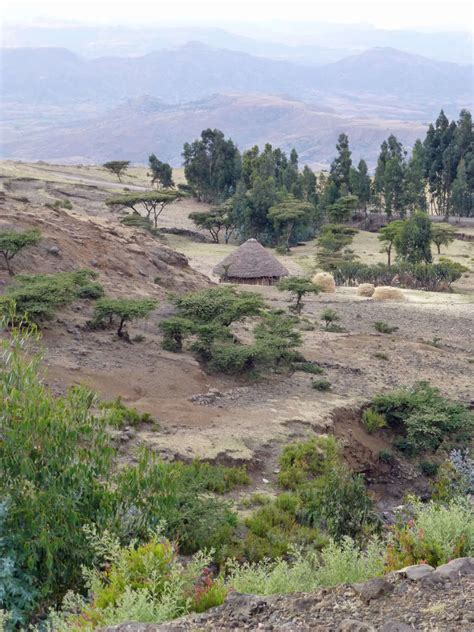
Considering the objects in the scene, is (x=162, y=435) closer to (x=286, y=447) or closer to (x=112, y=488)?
(x=286, y=447)

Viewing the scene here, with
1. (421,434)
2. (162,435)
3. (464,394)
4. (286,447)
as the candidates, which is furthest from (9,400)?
(464,394)

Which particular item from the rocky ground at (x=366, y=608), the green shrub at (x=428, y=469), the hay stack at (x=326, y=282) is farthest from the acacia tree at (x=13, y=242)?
the rocky ground at (x=366, y=608)

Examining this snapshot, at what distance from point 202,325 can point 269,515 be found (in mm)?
8169

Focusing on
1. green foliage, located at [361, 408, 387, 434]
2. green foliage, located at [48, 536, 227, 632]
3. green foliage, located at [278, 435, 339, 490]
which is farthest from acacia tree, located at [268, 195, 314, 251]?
green foliage, located at [48, 536, 227, 632]

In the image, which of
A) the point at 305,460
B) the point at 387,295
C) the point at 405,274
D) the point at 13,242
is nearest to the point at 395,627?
the point at 305,460

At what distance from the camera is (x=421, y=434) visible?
1598cm

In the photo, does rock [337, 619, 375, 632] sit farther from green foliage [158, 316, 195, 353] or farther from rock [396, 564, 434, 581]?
green foliage [158, 316, 195, 353]

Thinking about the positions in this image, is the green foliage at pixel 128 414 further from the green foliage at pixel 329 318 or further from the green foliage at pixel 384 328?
the green foliage at pixel 384 328

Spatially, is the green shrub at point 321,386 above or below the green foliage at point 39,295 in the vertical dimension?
below

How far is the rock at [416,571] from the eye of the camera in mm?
6395

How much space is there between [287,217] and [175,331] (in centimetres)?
3307

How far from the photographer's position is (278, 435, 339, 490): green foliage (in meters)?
13.0

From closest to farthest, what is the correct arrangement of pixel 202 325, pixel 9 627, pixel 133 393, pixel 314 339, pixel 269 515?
pixel 9 627
pixel 269 515
pixel 133 393
pixel 202 325
pixel 314 339

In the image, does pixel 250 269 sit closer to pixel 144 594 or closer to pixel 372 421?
pixel 372 421
